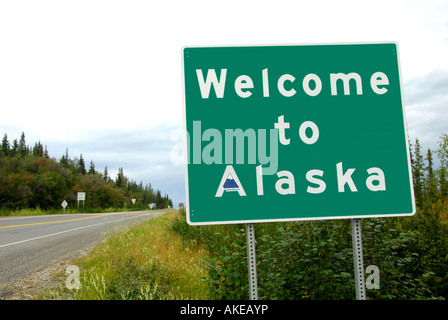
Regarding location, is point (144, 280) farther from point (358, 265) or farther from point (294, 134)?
point (294, 134)

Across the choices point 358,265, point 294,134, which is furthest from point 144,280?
point 294,134

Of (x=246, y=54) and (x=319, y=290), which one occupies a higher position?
(x=246, y=54)

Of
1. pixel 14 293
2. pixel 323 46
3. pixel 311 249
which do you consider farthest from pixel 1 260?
pixel 323 46

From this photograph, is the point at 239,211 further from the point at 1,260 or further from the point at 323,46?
the point at 1,260

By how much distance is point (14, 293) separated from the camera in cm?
500

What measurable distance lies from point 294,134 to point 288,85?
1.34 ft

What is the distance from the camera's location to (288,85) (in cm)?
261

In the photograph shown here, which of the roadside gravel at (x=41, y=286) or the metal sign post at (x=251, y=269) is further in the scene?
the roadside gravel at (x=41, y=286)

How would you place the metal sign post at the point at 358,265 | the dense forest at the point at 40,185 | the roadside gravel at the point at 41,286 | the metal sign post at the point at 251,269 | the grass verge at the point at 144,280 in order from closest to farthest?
the metal sign post at the point at 251,269 → the metal sign post at the point at 358,265 → the grass verge at the point at 144,280 → the roadside gravel at the point at 41,286 → the dense forest at the point at 40,185

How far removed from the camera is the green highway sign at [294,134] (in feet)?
8.00

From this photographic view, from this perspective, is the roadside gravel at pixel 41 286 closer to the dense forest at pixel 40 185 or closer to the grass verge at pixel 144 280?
the grass verge at pixel 144 280

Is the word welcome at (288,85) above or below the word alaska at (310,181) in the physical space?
above

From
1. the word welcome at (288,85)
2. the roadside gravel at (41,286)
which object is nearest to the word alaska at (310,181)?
the word welcome at (288,85)
